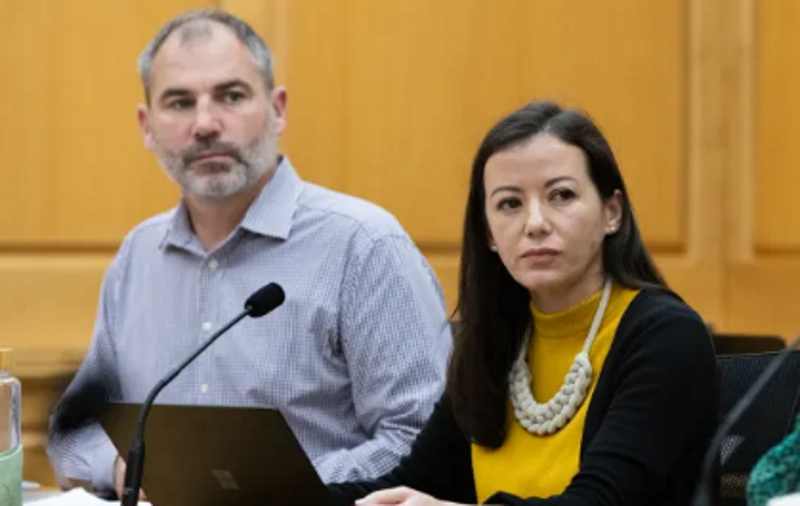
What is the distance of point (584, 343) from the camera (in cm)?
215

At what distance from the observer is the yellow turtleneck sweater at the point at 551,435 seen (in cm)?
208

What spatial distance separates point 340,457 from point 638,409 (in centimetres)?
79

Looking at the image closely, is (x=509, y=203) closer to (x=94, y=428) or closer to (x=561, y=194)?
(x=561, y=194)

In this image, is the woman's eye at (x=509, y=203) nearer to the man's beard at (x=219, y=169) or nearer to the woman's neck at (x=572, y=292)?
the woman's neck at (x=572, y=292)

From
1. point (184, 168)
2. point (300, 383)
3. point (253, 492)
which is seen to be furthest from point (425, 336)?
point (253, 492)

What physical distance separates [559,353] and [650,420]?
9.6 inches

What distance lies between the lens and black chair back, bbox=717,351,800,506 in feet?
6.79

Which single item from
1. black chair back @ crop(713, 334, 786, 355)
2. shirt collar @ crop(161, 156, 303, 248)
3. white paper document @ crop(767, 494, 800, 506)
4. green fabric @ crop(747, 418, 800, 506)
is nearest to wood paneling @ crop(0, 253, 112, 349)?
shirt collar @ crop(161, 156, 303, 248)

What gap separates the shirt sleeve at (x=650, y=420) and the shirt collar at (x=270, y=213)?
1020mm

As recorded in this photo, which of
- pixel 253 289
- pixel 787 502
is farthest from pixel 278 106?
pixel 787 502

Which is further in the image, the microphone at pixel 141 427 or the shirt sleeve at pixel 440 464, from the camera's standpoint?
the shirt sleeve at pixel 440 464

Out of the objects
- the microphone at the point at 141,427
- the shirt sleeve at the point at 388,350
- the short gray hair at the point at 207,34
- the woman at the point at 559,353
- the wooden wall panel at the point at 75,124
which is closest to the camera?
the microphone at the point at 141,427

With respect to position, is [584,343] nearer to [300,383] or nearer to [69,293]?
[300,383]

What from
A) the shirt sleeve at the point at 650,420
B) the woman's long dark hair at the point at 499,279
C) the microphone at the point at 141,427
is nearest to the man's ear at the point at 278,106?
the woman's long dark hair at the point at 499,279
